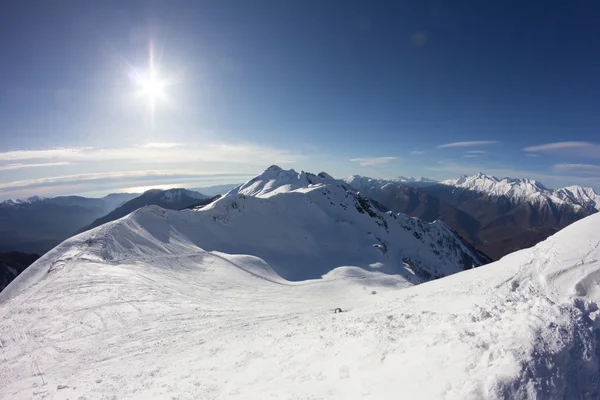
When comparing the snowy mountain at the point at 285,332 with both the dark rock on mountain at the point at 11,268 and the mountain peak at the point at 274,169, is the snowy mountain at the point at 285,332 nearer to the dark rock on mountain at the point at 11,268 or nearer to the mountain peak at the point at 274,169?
the mountain peak at the point at 274,169

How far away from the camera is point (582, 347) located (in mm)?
8555

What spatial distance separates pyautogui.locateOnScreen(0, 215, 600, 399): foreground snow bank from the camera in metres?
8.08

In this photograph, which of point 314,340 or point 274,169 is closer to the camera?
point 314,340

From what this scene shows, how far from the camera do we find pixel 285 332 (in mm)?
16266

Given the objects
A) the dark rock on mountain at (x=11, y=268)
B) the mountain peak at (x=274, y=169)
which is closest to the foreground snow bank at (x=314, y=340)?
the mountain peak at (x=274, y=169)

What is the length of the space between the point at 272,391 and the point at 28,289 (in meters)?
32.4

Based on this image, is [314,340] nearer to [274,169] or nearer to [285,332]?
[285,332]

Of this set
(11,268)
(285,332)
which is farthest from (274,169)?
(11,268)

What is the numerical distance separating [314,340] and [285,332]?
3.32 meters

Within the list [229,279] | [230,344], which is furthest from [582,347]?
[229,279]

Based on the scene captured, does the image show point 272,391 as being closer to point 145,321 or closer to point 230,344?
point 230,344

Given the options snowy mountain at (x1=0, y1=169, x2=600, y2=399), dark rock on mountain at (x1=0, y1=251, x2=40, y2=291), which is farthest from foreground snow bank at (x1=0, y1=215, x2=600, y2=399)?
dark rock on mountain at (x1=0, y1=251, x2=40, y2=291)

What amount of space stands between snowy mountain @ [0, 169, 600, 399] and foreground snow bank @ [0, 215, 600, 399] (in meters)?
0.07

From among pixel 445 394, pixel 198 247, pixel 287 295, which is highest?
pixel 445 394
